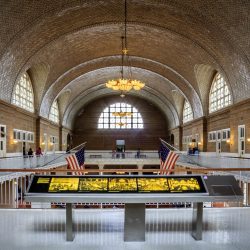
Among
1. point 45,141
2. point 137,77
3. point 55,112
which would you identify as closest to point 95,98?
point 55,112

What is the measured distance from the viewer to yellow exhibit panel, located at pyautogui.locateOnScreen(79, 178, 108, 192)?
593cm

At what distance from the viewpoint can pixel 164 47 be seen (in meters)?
23.6

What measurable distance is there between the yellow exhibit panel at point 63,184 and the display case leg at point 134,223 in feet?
3.25

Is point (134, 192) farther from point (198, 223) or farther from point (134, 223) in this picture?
point (198, 223)

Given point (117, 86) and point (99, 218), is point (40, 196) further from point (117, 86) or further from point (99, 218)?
point (117, 86)

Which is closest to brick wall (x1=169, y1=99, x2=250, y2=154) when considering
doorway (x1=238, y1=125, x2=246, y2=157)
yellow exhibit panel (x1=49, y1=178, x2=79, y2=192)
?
doorway (x1=238, y1=125, x2=246, y2=157)

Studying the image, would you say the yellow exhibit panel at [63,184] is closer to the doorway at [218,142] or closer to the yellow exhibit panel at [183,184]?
the yellow exhibit panel at [183,184]

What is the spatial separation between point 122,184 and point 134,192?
34cm

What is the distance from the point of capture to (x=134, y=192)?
580 cm

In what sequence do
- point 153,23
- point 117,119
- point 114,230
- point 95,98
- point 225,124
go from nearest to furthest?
1. point 114,230
2. point 153,23
3. point 225,124
4. point 95,98
5. point 117,119

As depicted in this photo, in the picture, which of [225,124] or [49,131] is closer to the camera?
[225,124]

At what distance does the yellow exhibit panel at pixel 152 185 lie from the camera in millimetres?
5934

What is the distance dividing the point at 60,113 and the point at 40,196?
108ft

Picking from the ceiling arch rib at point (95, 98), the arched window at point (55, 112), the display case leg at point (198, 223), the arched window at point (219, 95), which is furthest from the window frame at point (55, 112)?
the display case leg at point (198, 223)
